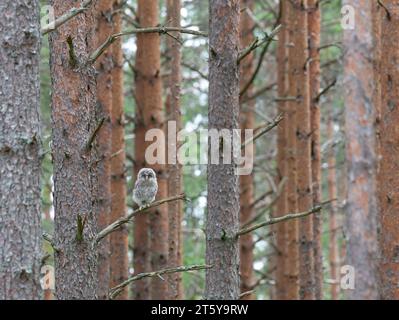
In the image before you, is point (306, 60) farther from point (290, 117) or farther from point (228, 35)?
point (228, 35)

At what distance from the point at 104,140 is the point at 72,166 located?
366 centimetres

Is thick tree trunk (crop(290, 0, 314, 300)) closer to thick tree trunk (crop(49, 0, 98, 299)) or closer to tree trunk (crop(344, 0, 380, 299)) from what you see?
A: tree trunk (crop(344, 0, 380, 299))

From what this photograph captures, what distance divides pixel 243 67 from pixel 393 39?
5576mm

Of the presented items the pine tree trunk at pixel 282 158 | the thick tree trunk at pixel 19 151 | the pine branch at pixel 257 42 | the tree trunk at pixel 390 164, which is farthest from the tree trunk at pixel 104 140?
the pine tree trunk at pixel 282 158

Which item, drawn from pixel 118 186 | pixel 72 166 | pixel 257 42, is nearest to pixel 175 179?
pixel 118 186

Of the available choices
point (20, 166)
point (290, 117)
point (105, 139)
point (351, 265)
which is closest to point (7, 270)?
point (20, 166)

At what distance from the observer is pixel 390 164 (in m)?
8.50

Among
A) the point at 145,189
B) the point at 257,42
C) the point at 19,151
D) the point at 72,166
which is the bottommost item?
the point at 19,151

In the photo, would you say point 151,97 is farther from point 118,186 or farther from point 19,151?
point 19,151

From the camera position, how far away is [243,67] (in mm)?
13898

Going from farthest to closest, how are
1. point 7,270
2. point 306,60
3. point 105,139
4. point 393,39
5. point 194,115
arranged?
point 194,115 < point 306,60 < point 105,139 < point 393,39 < point 7,270

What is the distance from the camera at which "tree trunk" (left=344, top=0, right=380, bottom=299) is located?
5.84 m

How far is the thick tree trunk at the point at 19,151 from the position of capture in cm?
471

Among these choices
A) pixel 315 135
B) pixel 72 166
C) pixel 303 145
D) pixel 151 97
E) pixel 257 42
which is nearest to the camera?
pixel 72 166
